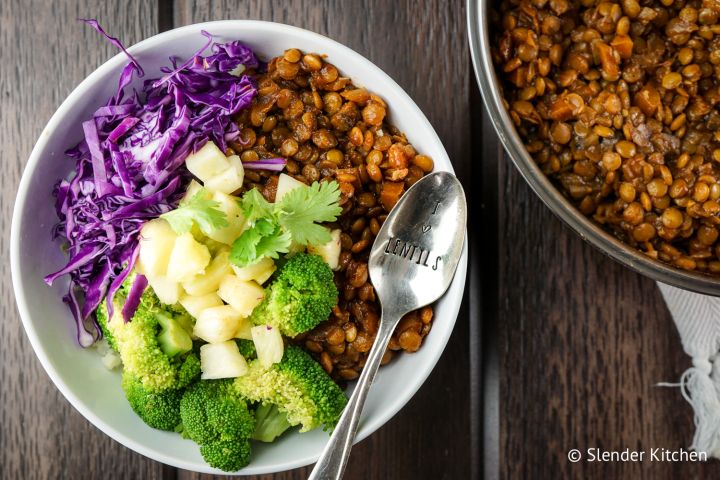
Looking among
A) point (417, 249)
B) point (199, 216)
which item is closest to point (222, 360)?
point (199, 216)

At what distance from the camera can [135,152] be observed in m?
1.89

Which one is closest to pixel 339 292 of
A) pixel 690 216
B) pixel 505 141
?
pixel 505 141

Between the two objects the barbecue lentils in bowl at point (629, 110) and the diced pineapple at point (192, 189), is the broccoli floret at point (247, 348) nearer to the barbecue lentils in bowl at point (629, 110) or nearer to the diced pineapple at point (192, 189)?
the diced pineapple at point (192, 189)

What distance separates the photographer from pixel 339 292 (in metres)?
1.95

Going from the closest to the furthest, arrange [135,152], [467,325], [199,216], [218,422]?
1. [199,216]
2. [218,422]
3. [135,152]
4. [467,325]

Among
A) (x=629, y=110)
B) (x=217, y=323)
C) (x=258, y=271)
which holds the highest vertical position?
(x=629, y=110)

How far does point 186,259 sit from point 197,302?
140 millimetres

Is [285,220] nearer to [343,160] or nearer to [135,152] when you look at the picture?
[343,160]

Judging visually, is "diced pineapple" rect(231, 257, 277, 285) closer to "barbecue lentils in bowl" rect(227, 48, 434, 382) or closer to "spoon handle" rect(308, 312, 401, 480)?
"barbecue lentils in bowl" rect(227, 48, 434, 382)

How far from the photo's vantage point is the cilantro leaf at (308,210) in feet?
5.72

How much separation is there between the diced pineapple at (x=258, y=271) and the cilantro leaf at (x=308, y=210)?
0.10 m

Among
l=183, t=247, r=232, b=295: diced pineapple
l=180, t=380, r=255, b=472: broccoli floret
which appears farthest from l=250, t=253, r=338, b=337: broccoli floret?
l=180, t=380, r=255, b=472: broccoli floret

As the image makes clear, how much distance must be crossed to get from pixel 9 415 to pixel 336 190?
52.8 inches

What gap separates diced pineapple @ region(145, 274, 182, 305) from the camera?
1.77 m
